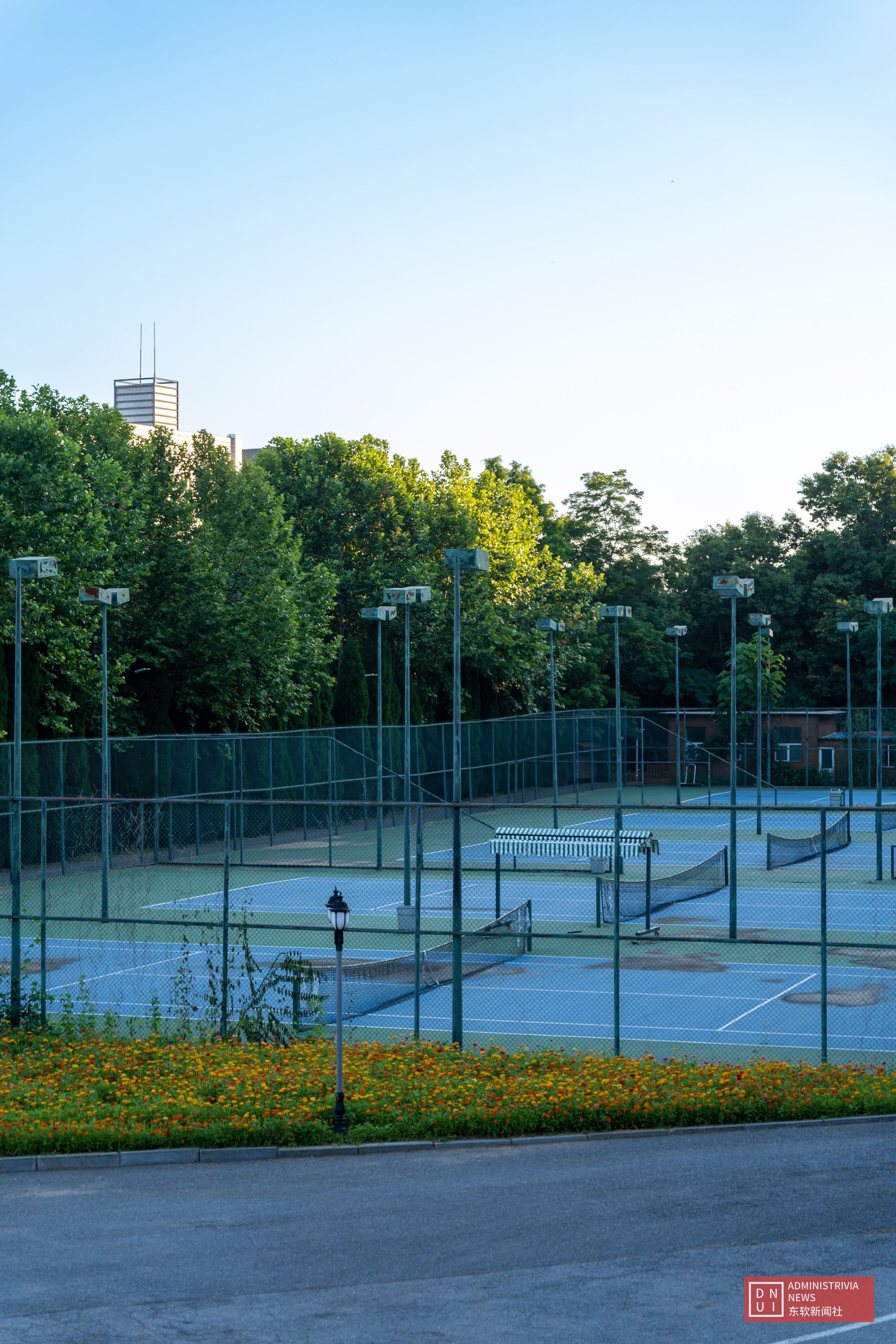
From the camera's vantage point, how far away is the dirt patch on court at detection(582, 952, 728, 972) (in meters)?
25.4

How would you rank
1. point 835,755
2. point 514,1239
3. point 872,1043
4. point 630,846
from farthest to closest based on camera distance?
1. point 835,755
2. point 630,846
3. point 872,1043
4. point 514,1239

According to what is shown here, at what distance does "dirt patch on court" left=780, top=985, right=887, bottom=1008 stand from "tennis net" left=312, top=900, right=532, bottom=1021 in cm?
433

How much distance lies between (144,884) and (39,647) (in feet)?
27.4

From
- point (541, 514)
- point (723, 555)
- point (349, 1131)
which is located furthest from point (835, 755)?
point (349, 1131)

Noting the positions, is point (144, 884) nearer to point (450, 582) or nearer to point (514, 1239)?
point (514, 1239)

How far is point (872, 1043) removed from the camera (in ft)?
66.8

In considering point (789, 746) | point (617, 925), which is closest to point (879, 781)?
point (617, 925)

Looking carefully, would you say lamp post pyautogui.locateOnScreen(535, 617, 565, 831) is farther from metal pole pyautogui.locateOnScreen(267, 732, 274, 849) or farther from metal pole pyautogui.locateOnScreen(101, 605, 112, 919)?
metal pole pyautogui.locateOnScreen(101, 605, 112, 919)

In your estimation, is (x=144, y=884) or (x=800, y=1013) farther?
(x=144, y=884)

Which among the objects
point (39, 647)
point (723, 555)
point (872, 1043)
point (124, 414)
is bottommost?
point (872, 1043)

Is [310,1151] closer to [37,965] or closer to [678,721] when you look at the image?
[37,965]

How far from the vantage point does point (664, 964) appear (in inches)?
1016

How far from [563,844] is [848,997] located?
11773 millimetres

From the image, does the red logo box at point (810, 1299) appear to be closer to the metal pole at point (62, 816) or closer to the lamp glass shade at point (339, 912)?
the lamp glass shade at point (339, 912)
